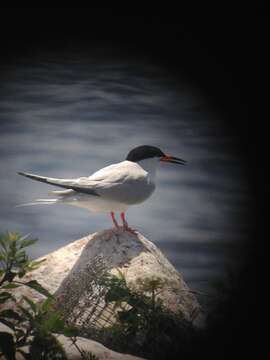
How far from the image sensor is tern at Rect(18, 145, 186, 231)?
13.9 feet

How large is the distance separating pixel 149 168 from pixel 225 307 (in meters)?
1.15

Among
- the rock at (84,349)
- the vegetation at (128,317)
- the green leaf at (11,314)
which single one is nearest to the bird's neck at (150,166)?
the vegetation at (128,317)

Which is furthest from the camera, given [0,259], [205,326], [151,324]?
[205,326]

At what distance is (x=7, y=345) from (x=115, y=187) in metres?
1.65

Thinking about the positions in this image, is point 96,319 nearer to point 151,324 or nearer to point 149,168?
point 151,324

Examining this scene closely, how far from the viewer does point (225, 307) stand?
3.88 metres

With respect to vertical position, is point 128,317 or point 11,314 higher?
point 11,314

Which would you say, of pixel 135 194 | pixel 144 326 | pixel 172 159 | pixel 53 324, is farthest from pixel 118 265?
pixel 53 324

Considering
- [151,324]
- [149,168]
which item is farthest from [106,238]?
[151,324]

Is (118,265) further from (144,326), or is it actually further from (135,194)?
(144,326)

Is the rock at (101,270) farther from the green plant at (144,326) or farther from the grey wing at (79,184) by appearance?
the grey wing at (79,184)

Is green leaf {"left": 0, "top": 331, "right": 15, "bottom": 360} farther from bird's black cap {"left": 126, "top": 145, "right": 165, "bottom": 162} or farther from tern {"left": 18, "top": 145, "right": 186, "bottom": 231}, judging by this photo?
bird's black cap {"left": 126, "top": 145, "right": 165, "bottom": 162}

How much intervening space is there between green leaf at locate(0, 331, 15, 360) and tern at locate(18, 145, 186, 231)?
139 centimetres

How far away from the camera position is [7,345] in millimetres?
2842
